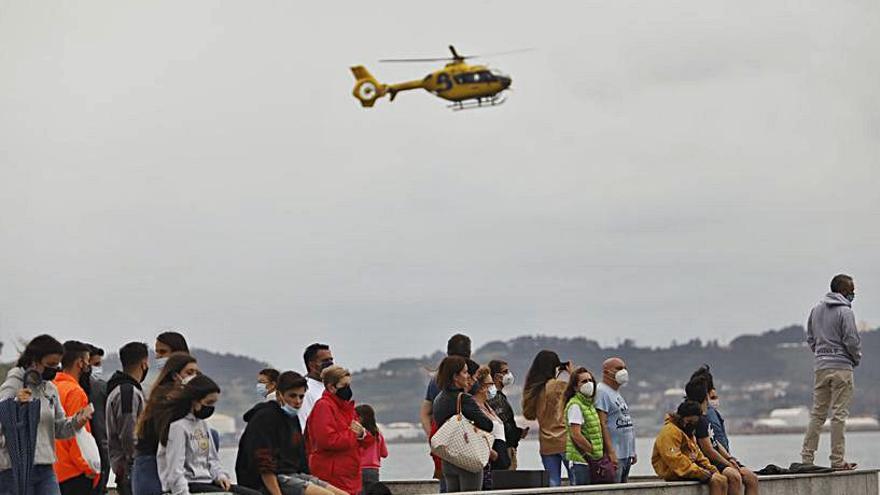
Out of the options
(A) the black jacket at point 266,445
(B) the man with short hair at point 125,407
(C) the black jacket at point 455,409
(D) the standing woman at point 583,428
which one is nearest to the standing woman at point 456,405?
(C) the black jacket at point 455,409

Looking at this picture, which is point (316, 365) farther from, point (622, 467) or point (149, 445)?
point (622, 467)

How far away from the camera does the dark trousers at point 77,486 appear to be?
53.1 ft

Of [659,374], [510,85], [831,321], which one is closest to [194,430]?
[831,321]

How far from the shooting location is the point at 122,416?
16391 millimetres

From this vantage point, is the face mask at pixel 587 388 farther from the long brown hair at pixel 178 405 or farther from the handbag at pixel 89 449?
the long brown hair at pixel 178 405

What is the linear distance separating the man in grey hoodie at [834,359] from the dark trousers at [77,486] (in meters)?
10.2

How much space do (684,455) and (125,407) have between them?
678 cm

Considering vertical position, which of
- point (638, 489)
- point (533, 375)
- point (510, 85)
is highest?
point (510, 85)

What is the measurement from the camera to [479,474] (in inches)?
711

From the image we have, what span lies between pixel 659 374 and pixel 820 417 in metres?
127

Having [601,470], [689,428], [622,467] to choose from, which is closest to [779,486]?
[689,428]

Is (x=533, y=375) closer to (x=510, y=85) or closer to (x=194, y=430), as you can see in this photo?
(x=194, y=430)

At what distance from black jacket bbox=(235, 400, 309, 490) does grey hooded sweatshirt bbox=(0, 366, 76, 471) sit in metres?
1.42

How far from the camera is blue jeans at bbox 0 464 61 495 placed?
15.3m
